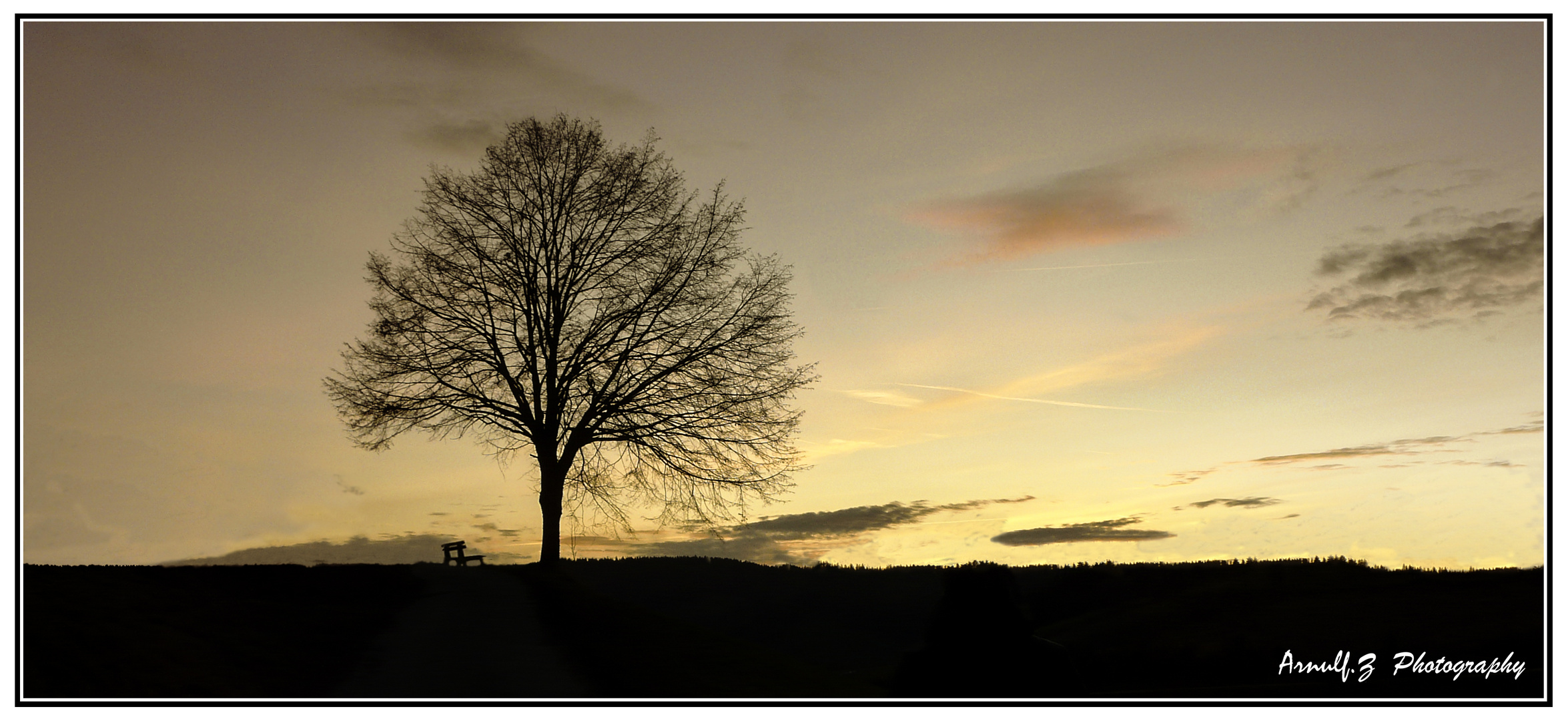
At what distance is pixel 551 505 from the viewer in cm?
2356

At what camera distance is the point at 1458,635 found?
1459cm

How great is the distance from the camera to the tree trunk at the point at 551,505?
23250 mm

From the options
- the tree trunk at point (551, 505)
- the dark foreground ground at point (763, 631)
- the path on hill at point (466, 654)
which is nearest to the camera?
the dark foreground ground at point (763, 631)

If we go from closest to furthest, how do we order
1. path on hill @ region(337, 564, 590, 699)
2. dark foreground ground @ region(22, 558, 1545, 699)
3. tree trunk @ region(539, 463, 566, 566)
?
dark foreground ground @ region(22, 558, 1545, 699) → path on hill @ region(337, 564, 590, 699) → tree trunk @ region(539, 463, 566, 566)

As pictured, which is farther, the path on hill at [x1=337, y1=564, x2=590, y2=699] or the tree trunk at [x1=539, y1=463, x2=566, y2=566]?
the tree trunk at [x1=539, y1=463, x2=566, y2=566]

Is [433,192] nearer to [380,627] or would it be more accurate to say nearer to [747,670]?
[380,627]

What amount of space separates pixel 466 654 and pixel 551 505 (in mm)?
10308

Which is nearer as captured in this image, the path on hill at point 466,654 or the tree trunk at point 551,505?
the path on hill at point 466,654

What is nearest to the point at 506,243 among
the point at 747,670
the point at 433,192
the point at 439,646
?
the point at 433,192

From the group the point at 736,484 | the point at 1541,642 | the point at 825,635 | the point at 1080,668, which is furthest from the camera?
the point at 736,484

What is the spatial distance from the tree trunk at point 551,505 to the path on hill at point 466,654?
A: 11.9ft

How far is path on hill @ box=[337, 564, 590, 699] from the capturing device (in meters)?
11.4

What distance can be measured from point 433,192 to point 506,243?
6.86 ft

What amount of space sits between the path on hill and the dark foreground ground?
0.05 m
